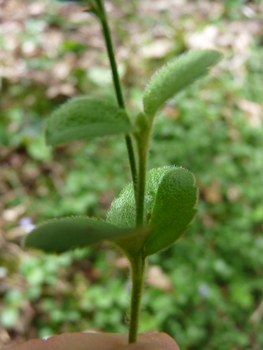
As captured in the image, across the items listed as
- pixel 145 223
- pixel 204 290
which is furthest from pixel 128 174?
pixel 145 223

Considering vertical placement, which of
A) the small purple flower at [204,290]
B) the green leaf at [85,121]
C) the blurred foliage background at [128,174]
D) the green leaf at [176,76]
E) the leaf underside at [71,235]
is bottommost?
the small purple flower at [204,290]

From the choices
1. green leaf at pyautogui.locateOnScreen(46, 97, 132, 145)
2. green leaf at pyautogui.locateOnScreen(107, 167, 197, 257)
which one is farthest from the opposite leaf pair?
green leaf at pyautogui.locateOnScreen(46, 97, 132, 145)

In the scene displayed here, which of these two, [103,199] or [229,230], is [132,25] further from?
[229,230]

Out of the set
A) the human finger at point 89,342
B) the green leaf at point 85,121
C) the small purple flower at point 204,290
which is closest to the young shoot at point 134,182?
the green leaf at point 85,121

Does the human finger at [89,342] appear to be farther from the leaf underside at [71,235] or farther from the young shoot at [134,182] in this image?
the leaf underside at [71,235]

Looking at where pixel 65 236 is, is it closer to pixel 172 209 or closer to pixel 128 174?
pixel 172 209

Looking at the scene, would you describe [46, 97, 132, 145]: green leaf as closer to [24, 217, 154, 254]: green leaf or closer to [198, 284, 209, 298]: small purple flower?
[24, 217, 154, 254]: green leaf
